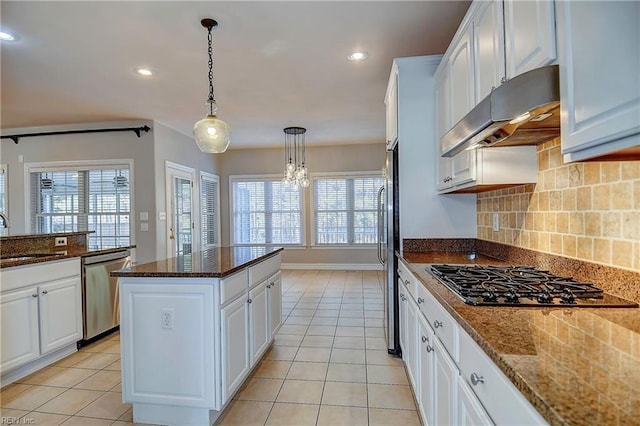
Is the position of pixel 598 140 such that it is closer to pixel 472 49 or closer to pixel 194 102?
pixel 472 49

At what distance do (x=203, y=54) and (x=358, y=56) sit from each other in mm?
1357

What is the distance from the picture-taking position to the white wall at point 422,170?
2.79 m

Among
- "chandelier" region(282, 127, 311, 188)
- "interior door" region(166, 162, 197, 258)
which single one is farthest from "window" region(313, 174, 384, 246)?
"interior door" region(166, 162, 197, 258)

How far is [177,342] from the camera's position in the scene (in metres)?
2.02

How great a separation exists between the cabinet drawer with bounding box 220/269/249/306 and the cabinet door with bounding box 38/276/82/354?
1.76 m

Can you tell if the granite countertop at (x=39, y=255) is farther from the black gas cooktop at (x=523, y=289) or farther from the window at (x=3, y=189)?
the window at (x=3, y=189)

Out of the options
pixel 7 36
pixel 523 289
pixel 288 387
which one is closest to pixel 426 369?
pixel 523 289

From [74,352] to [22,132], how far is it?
417cm

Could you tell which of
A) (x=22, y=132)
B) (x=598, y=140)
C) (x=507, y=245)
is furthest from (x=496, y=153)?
(x=22, y=132)

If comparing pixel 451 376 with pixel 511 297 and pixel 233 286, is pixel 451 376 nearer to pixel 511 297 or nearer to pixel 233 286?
pixel 511 297

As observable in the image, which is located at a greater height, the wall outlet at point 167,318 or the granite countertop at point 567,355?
the granite countertop at point 567,355

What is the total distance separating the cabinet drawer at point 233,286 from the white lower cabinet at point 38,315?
68.4 inches

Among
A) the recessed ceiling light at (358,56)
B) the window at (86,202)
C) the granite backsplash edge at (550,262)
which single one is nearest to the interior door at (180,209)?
the window at (86,202)

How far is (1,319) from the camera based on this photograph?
2.45 meters
